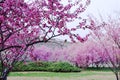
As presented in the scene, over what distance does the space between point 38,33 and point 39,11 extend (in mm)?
1501

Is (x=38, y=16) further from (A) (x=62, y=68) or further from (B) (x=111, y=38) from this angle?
(A) (x=62, y=68)

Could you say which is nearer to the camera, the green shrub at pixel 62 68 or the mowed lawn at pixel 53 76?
the mowed lawn at pixel 53 76

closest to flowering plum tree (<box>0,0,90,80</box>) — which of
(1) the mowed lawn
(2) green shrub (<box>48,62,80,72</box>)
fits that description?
(1) the mowed lawn

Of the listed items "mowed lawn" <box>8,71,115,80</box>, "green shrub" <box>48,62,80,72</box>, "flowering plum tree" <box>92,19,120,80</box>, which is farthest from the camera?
"green shrub" <box>48,62,80,72</box>

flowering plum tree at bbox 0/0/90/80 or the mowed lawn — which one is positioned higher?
flowering plum tree at bbox 0/0/90/80

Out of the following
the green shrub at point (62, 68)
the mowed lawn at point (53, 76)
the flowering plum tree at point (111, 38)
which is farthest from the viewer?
the green shrub at point (62, 68)

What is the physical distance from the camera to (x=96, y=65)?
48375mm

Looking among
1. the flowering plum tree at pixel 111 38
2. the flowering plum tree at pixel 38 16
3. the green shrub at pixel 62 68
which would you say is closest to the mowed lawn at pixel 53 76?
the green shrub at pixel 62 68

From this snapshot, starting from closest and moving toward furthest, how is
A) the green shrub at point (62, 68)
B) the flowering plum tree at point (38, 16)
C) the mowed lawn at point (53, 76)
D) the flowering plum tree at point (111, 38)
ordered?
the flowering plum tree at point (38, 16) → the flowering plum tree at point (111, 38) → the mowed lawn at point (53, 76) → the green shrub at point (62, 68)

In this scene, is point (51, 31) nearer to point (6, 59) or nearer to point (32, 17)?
point (32, 17)

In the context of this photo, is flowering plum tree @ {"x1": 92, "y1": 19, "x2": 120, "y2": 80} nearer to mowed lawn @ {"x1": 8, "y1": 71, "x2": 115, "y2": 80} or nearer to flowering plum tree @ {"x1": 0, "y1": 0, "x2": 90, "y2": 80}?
flowering plum tree @ {"x1": 0, "y1": 0, "x2": 90, "y2": 80}

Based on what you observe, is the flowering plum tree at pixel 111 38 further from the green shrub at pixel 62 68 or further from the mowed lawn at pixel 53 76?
the green shrub at pixel 62 68

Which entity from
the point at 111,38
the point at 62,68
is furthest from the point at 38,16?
the point at 62,68

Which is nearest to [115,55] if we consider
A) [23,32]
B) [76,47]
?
[23,32]
